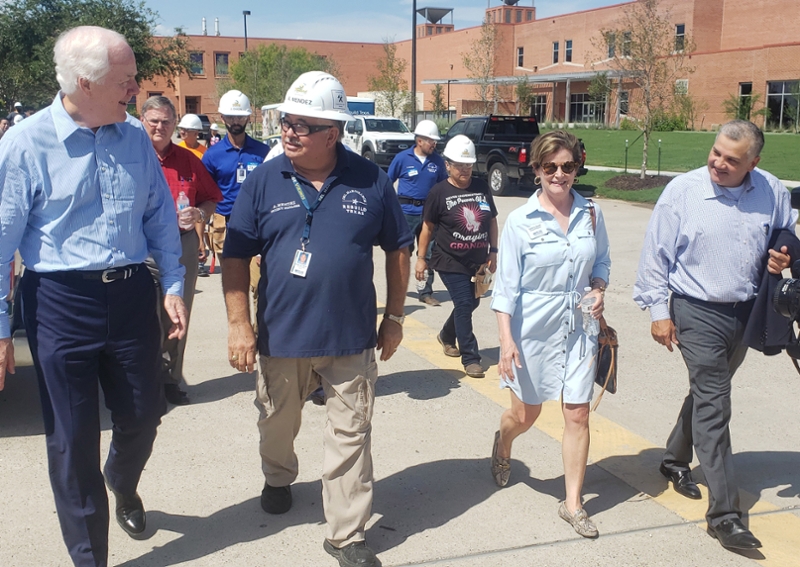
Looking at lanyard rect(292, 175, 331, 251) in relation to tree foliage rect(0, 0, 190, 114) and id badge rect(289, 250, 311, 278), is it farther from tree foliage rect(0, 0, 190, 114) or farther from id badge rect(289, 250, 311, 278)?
tree foliage rect(0, 0, 190, 114)

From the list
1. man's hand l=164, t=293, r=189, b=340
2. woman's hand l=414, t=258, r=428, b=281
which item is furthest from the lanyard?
woman's hand l=414, t=258, r=428, b=281

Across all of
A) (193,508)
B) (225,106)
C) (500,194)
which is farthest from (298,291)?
(500,194)

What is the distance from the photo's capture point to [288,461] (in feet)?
13.0

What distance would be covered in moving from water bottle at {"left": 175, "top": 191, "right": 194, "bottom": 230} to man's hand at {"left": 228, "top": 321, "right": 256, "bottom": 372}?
1.83 meters

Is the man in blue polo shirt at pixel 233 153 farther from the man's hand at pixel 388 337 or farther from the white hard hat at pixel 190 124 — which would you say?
the man's hand at pixel 388 337

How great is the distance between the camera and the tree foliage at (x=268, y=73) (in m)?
53.5

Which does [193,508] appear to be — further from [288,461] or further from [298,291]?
[298,291]

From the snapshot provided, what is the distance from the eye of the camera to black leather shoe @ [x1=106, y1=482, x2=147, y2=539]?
12.4 ft

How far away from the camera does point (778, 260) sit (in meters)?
3.78

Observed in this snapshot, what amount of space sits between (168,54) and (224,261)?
33549 millimetres

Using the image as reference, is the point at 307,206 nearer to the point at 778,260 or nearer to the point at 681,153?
the point at 778,260

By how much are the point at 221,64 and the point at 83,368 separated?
81925 millimetres

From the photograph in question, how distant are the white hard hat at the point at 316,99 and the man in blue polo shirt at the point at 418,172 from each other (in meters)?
5.27

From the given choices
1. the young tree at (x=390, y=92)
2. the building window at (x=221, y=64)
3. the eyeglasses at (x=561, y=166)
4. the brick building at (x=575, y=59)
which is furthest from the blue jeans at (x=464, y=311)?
the building window at (x=221, y=64)
